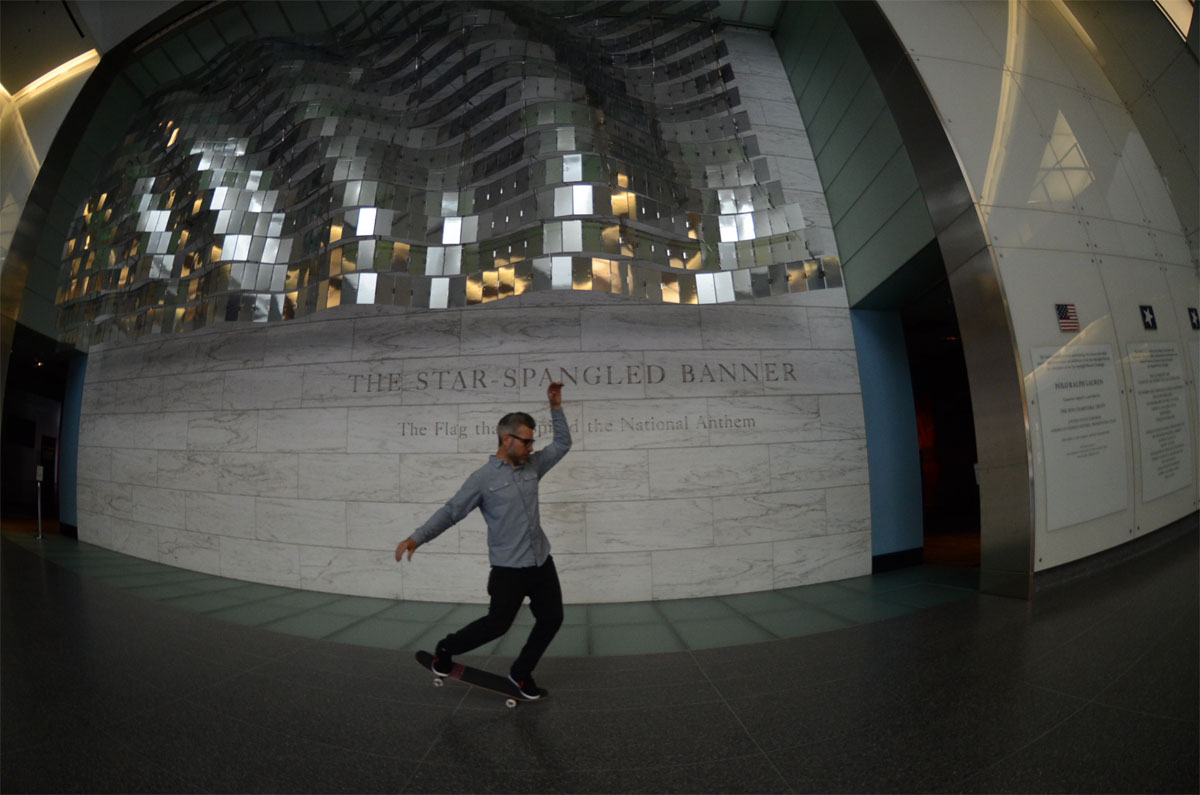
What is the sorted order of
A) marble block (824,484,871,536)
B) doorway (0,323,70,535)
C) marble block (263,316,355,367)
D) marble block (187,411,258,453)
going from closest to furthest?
marble block (824,484,871,536) → marble block (263,316,355,367) → marble block (187,411,258,453) → doorway (0,323,70,535)

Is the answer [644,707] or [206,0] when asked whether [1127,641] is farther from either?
[206,0]

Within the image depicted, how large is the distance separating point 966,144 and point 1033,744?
4.60 metres

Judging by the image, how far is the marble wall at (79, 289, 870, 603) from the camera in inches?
186

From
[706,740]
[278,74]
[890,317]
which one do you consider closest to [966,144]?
[890,317]

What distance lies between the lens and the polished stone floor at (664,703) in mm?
1747

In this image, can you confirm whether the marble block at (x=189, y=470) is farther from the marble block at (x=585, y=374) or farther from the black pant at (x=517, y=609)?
the black pant at (x=517, y=609)

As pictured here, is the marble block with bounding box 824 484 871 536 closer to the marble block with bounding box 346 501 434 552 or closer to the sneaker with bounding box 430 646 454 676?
the sneaker with bounding box 430 646 454 676

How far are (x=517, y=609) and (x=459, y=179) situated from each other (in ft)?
13.9

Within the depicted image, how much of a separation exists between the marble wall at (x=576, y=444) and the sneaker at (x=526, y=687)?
212 centimetres

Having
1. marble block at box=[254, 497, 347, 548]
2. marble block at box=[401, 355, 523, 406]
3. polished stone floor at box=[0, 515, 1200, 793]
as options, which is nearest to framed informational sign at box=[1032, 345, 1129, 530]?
polished stone floor at box=[0, 515, 1200, 793]

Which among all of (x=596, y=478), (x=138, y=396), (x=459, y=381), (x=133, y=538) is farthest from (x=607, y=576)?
(x=138, y=396)

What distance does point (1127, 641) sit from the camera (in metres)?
2.46

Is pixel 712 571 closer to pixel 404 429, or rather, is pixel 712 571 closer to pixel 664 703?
pixel 664 703

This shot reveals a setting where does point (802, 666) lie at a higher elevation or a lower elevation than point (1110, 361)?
lower
